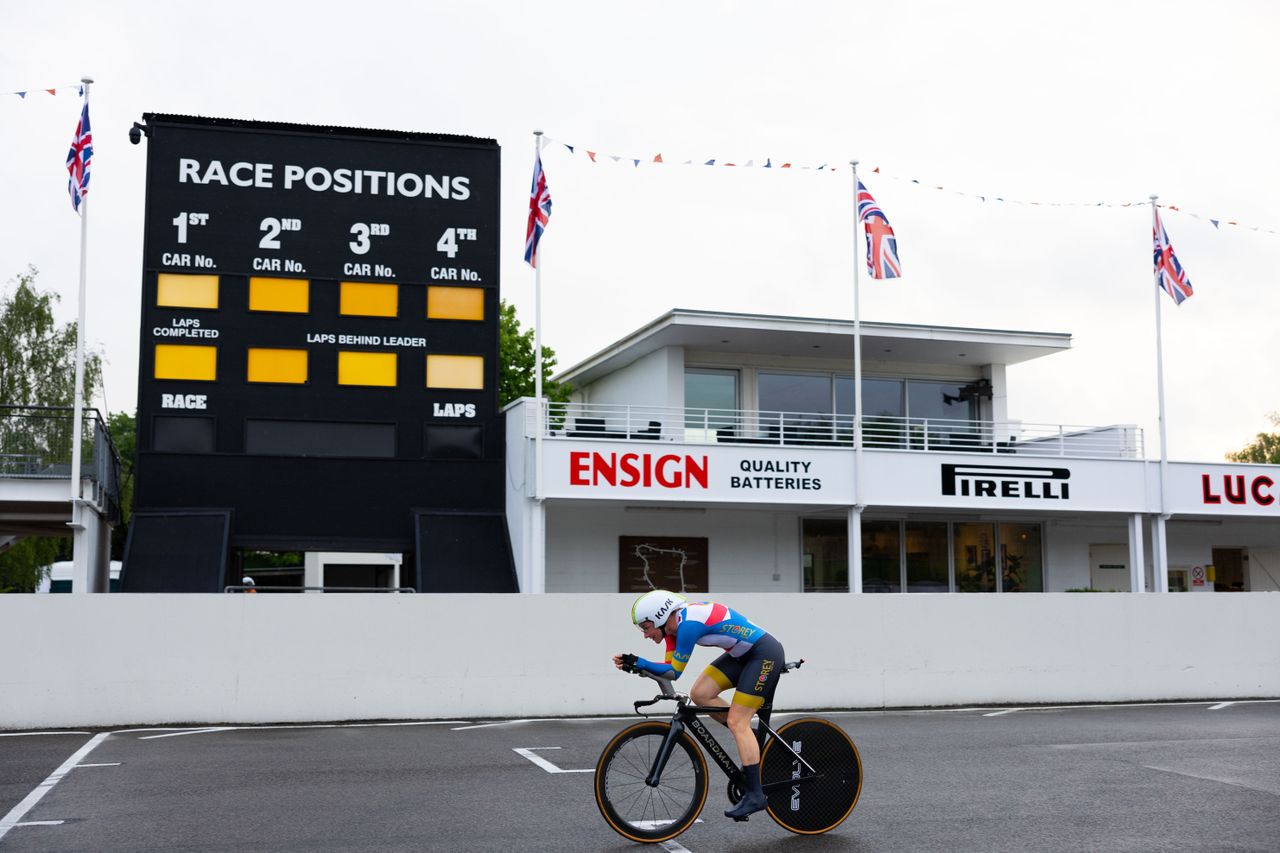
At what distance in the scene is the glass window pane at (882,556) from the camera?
30.3m

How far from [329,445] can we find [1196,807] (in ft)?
55.7

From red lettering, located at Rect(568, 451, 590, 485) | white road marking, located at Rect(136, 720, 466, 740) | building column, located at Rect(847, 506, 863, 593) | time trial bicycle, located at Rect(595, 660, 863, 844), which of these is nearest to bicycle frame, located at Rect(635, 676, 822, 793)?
time trial bicycle, located at Rect(595, 660, 863, 844)

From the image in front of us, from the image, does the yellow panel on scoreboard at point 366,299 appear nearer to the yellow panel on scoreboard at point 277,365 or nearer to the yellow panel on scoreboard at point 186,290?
the yellow panel on scoreboard at point 277,365

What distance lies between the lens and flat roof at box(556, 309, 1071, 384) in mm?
28297

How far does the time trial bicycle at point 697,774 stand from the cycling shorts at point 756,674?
0.38 ft

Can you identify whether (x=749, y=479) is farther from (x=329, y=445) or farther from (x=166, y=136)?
(x=166, y=136)

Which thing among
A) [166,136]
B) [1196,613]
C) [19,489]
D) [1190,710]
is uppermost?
[166,136]

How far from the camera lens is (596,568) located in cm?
2831

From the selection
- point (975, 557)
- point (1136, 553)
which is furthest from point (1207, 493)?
point (975, 557)

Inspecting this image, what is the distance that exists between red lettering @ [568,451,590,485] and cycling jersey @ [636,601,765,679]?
17269 mm

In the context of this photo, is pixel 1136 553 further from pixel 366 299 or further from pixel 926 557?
pixel 366 299

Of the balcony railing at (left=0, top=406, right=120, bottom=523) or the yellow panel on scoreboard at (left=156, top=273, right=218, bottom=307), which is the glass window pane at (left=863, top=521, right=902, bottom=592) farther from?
the balcony railing at (left=0, top=406, right=120, bottom=523)

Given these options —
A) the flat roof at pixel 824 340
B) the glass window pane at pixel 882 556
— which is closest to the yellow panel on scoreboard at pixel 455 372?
the flat roof at pixel 824 340

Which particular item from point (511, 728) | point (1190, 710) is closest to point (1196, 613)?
point (1190, 710)
